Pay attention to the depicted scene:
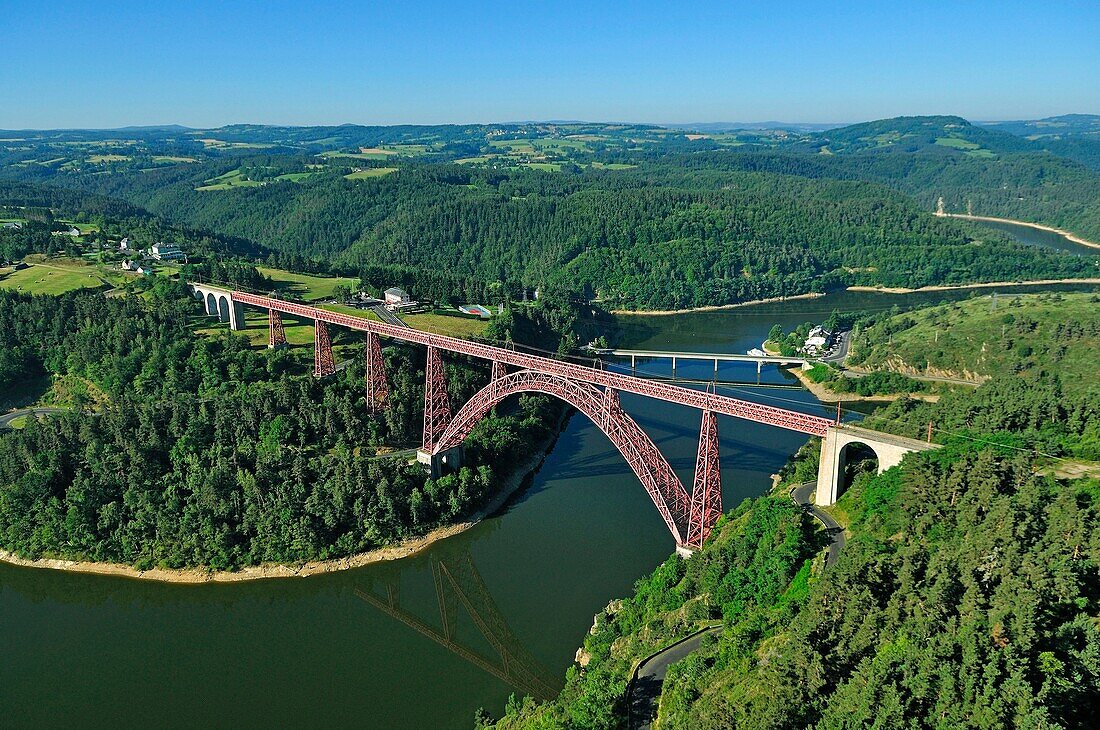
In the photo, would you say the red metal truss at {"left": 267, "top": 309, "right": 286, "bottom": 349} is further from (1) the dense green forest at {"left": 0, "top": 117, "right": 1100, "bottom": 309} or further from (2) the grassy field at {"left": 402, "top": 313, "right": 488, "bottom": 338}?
(1) the dense green forest at {"left": 0, "top": 117, "right": 1100, "bottom": 309}

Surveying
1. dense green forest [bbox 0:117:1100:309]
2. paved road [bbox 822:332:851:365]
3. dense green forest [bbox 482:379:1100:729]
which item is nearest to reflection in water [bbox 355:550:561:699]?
dense green forest [bbox 482:379:1100:729]

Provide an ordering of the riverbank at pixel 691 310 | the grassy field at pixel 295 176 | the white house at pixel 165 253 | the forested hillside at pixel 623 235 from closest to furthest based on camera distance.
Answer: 1. the white house at pixel 165 253
2. the riverbank at pixel 691 310
3. the forested hillside at pixel 623 235
4. the grassy field at pixel 295 176

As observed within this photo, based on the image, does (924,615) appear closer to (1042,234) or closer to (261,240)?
(261,240)

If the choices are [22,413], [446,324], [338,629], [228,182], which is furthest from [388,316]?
[228,182]

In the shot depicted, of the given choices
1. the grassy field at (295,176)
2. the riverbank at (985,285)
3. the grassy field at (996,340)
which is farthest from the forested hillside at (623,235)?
the grassy field at (996,340)

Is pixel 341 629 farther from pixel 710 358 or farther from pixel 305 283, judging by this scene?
pixel 305 283

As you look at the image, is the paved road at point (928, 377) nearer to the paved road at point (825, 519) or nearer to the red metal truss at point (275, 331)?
the paved road at point (825, 519)

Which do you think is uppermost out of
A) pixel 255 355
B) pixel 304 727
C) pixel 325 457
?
pixel 255 355

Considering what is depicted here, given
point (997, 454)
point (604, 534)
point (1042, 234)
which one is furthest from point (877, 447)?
point (1042, 234)
